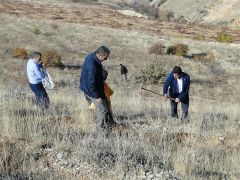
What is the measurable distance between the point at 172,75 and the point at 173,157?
4159mm

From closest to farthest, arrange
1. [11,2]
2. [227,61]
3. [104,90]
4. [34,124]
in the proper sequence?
[34,124], [104,90], [227,61], [11,2]

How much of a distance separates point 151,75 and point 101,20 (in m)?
28.4

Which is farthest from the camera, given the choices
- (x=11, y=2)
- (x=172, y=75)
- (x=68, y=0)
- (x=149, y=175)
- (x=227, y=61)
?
(x=68, y=0)

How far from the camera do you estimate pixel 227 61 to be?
1246 inches

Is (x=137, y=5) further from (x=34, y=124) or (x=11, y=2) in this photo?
(x=34, y=124)

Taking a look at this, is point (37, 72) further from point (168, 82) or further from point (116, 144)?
point (116, 144)

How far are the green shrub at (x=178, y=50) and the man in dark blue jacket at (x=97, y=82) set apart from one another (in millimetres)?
24533

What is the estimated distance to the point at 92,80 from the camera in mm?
7746

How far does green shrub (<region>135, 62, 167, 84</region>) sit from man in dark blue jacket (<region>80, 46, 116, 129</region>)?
1591cm

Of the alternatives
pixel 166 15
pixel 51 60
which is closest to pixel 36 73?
pixel 51 60

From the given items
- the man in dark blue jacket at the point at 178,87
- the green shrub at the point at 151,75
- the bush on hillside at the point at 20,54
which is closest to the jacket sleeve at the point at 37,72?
the man in dark blue jacket at the point at 178,87

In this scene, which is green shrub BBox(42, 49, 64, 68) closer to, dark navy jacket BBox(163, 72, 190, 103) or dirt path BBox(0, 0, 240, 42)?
dark navy jacket BBox(163, 72, 190, 103)

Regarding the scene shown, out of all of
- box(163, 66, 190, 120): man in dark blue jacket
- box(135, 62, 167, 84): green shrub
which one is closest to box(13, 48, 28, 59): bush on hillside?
box(135, 62, 167, 84): green shrub

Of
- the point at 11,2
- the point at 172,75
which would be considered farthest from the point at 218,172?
the point at 11,2
